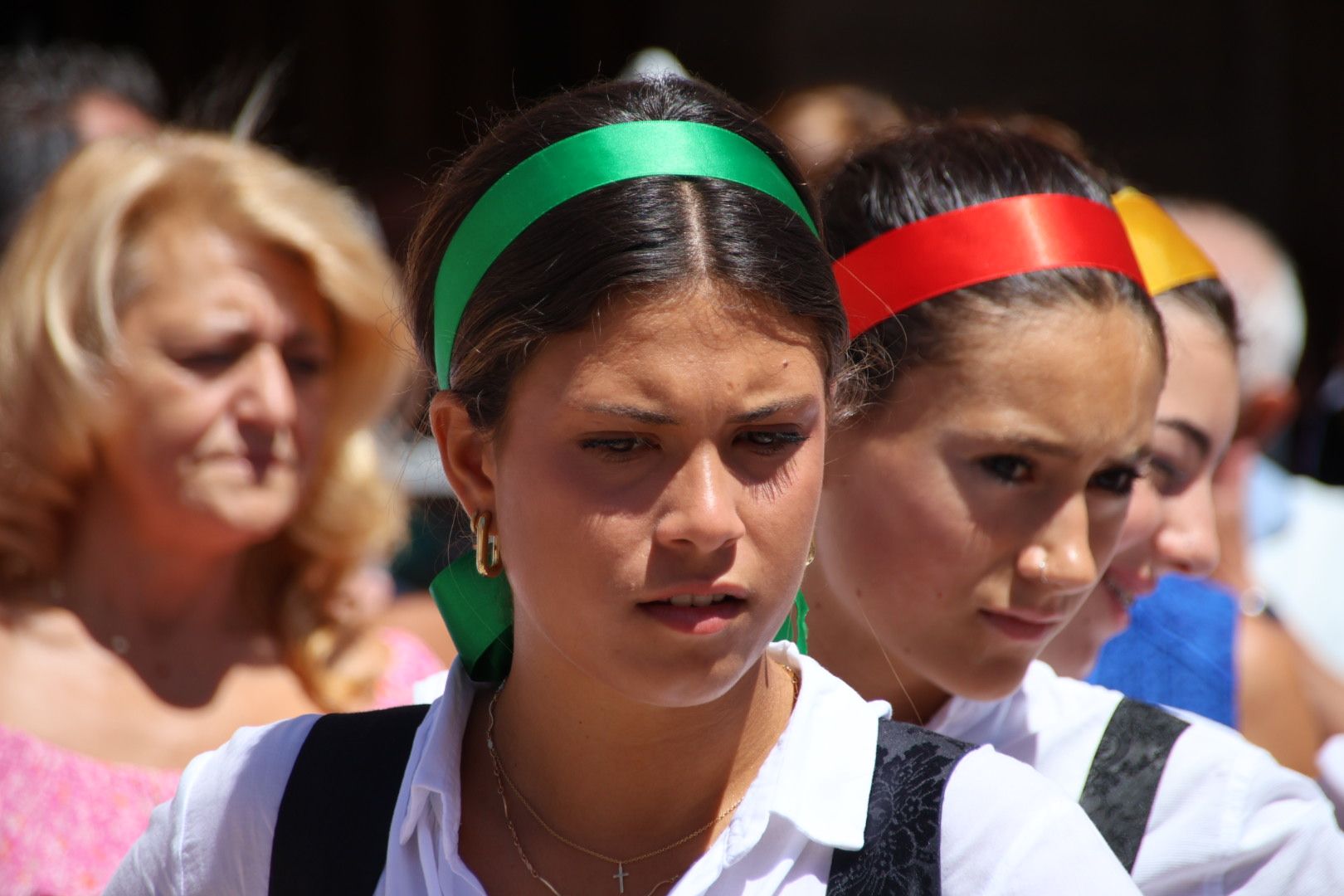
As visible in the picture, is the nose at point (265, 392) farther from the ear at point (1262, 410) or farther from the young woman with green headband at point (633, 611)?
the ear at point (1262, 410)

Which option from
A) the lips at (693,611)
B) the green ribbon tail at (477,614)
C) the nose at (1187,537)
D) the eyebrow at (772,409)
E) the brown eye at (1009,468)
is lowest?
the nose at (1187,537)

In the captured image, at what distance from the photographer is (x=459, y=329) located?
5.00ft

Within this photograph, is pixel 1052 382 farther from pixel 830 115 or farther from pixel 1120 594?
pixel 830 115

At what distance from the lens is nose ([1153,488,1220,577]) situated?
2.32 meters

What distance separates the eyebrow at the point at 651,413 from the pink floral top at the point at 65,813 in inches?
57.9

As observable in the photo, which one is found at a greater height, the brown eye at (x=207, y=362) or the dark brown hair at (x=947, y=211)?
the dark brown hair at (x=947, y=211)

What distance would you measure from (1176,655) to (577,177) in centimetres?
156

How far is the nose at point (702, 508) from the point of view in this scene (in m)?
1.35

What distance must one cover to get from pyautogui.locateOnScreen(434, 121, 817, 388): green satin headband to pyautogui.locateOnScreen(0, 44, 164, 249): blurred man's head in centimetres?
230

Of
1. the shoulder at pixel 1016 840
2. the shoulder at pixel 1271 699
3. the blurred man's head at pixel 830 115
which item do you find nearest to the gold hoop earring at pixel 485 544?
the shoulder at pixel 1016 840

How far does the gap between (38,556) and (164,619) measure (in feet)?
0.85

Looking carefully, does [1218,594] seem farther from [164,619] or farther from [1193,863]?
[164,619]

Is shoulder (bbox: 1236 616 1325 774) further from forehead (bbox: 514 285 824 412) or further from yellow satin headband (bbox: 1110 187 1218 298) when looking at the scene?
forehead (bbox: 514 285 824 412)

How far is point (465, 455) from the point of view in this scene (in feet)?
5.07
